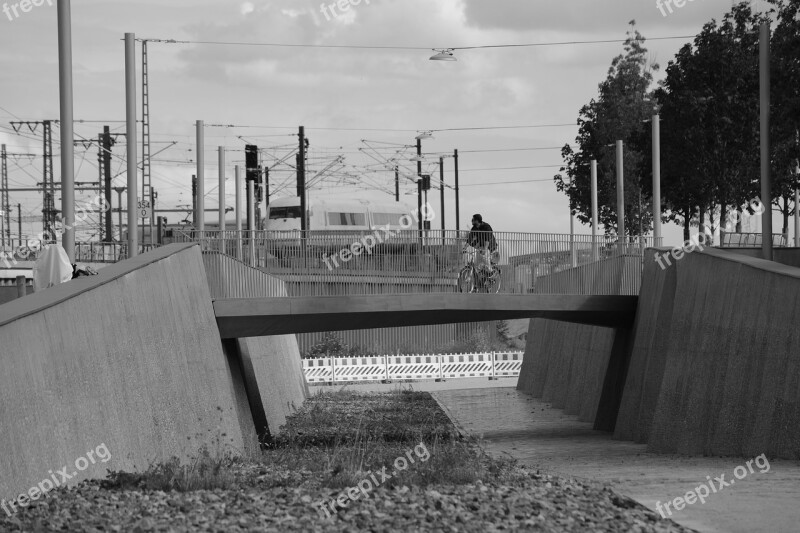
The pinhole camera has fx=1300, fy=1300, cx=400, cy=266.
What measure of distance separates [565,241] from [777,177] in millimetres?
24376

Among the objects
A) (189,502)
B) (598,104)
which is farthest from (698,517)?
(598,104)

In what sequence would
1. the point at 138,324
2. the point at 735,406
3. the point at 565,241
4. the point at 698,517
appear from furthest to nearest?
1. the point at 565,241
2. the point at 735,406
3. the point at 138,324
4. the point at 698,517

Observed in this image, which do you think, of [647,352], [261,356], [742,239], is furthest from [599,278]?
[742,239]

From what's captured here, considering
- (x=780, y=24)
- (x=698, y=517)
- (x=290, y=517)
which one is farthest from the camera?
(x=780, y=24)

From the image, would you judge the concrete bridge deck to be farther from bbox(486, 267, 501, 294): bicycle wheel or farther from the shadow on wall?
the shadow on wall

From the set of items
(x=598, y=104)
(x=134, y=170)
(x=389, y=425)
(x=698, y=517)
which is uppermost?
(x=598, y=104)

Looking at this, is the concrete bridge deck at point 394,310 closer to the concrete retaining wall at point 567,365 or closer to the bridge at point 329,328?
the bridge at point 329,328

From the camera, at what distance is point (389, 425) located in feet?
103

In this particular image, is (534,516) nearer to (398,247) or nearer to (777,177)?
(398,247)

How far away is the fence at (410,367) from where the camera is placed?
5047cm
